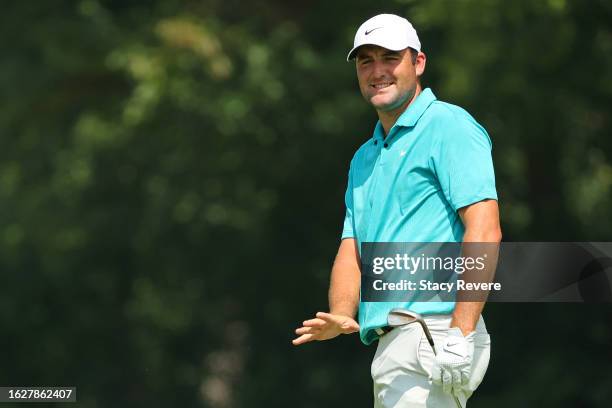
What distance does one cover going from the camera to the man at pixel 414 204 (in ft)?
14.5

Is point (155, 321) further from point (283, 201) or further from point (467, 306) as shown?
point (467, 306)

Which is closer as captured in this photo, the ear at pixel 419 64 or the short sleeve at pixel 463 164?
the short sleeve at pixel 463 164

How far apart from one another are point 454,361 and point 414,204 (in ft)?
2.03

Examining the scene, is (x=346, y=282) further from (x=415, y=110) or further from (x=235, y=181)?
(x=235, y=181)

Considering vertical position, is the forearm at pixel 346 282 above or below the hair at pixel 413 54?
below

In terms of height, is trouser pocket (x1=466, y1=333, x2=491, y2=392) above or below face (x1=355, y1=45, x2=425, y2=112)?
below

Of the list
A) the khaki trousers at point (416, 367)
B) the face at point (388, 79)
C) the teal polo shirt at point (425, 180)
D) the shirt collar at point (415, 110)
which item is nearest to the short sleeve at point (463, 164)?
the teal polo shirt at point (425, 180)

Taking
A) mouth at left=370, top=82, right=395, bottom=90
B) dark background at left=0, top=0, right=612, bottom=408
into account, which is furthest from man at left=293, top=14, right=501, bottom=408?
dark background at left=0, top=0, right=612, bottom=408

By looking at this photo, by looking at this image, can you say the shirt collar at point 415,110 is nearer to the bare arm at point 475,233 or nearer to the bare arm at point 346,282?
the bare arm at point 475,233

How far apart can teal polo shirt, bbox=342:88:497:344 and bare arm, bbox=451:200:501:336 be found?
32 mm

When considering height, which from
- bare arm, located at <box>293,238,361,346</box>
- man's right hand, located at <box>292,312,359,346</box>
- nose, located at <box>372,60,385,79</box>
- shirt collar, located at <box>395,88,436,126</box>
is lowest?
man's right hand, located at <box>292,312,359,346</box>

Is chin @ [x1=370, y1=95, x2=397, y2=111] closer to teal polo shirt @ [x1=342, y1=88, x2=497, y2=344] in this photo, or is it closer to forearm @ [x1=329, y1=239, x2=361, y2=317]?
teal polo shirt @ [x1=342, y1=88, x2=497, y2=344]

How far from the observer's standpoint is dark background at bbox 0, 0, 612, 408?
13.1 m

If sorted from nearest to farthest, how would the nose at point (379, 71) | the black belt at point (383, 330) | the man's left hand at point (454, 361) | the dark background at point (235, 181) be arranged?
the man's left hand at point (454, 361), the black belt at point (383, 330), the nose at point (379, 71), the dark background at point (235, 181)
